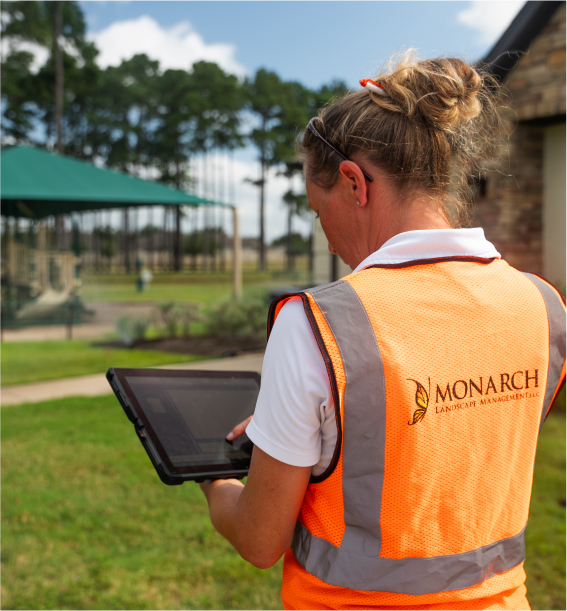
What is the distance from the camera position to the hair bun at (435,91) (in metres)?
1.14

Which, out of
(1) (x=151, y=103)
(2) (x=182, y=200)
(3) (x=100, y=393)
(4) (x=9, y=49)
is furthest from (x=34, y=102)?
(3) (x=100, y=393)

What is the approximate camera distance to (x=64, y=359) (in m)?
A: 9.54

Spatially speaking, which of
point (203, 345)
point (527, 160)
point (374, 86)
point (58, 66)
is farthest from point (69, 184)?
point (58, 66)

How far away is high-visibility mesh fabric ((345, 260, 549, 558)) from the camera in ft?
3.34

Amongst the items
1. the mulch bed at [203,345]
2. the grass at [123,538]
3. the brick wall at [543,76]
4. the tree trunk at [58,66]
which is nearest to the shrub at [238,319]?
the mulch bed at [203,345]

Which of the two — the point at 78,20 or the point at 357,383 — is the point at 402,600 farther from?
the point at 78,20

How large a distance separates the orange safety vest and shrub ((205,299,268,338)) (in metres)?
9.45

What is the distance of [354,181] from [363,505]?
62 cm

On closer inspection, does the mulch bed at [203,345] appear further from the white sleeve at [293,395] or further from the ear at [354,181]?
the white sleeve at [293,395]

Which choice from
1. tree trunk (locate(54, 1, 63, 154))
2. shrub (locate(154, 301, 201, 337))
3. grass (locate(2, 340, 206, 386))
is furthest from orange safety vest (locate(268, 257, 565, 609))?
tree trunk (locate(54, 1, 63, 154))

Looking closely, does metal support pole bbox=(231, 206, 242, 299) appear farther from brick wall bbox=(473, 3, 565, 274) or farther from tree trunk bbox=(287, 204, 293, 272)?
tree trunk bbox=(287, 204, 293, 272)

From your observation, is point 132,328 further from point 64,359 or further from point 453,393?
point 453,393

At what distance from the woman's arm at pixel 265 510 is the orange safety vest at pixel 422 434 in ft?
0.12

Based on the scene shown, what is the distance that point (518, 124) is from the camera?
6.43 metres
